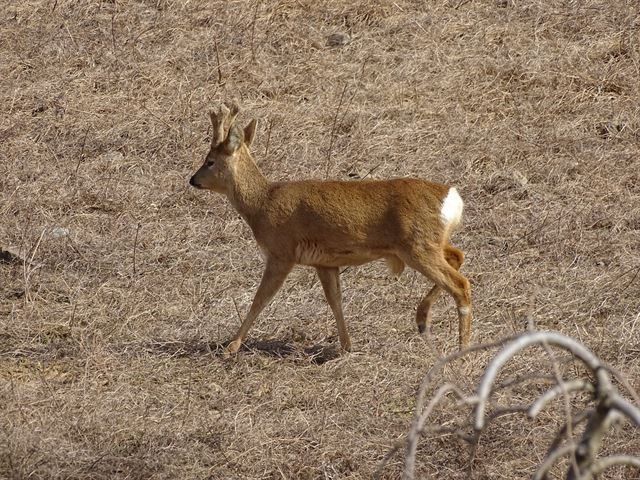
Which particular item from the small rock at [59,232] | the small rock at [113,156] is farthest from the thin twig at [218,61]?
the small rock at [59,232]

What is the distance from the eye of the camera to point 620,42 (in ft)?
40.7

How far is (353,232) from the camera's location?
761cm

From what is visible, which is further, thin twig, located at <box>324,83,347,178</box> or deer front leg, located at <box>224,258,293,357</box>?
thin twig, located at <box>324,83,347,178</box>

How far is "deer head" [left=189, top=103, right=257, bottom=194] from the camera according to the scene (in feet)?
27.0

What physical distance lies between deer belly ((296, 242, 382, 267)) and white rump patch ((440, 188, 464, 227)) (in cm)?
46

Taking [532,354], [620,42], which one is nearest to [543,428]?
[532,354]

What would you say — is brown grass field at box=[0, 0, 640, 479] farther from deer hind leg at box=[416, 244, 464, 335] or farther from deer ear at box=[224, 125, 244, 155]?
deer ear at box=[224, 125, 244, 155]

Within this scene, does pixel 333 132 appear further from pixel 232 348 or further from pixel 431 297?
pixel 232 348

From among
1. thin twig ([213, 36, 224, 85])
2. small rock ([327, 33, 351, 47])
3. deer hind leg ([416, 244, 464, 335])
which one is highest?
small rock ([327, 33, 351, 47])

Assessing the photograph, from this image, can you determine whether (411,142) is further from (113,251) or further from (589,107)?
(113,251)

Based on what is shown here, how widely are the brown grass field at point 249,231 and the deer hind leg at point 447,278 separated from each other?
0.23 metres

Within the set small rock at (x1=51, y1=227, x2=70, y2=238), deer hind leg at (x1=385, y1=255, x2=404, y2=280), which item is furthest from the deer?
small rock at (x1=51, y1=227, x2=70, y2=238)

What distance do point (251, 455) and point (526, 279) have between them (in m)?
3.24

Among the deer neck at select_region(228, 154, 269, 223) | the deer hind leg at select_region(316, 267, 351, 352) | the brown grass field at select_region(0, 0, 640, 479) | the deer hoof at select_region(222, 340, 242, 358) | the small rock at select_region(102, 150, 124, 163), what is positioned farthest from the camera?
the small rock at select_region(102, 150, 124, 163)
